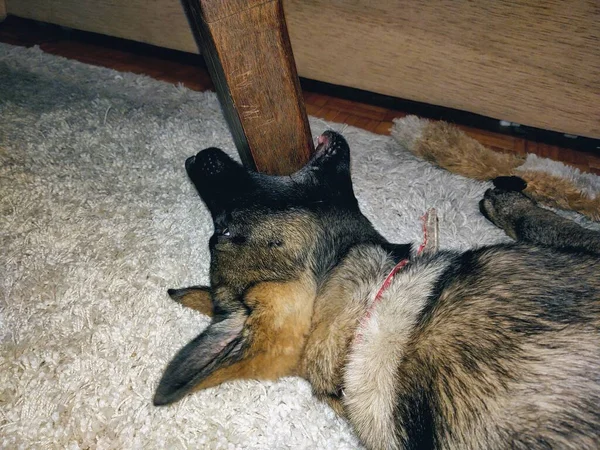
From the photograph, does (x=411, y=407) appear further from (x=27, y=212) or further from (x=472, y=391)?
(x=27, y=212)

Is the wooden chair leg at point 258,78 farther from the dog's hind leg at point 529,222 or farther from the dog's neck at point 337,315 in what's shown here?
the dog's hind leg at point 529,222

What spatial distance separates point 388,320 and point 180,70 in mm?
2218

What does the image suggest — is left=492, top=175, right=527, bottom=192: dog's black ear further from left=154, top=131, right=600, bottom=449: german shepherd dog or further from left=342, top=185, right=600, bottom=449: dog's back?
left=342, top=185, right=600, bottom=449: dog's back

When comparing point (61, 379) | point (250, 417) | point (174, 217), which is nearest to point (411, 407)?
point (250, 417)

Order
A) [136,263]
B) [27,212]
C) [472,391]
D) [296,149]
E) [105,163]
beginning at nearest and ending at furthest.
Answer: [472,391]
[296,149]
[136,263]
[27,212]
[105,163]

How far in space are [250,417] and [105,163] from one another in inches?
54.1

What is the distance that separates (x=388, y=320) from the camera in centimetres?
119

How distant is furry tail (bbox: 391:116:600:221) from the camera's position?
1.73 m

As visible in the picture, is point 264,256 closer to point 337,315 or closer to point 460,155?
point 337,315

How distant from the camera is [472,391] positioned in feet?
3.22

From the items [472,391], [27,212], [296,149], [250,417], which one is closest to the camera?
[472,391]

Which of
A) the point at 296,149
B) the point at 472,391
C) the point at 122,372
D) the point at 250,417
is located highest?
the point at 296,149

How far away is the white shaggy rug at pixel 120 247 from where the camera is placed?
4.44 ft

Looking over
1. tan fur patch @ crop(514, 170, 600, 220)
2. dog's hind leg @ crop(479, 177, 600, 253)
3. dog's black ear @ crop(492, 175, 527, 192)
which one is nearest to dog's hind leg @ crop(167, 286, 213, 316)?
dog's hind leg @ crop(479, 177, 600, 253)
